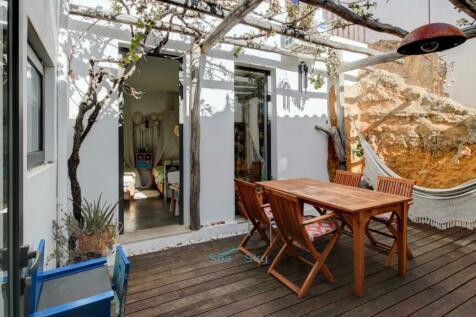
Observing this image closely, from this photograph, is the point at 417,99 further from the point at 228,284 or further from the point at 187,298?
the point at 187,298

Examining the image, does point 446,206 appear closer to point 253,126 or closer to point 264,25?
point 253,126

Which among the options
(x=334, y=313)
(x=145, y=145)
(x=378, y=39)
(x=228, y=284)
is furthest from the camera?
(x=145, y=145)

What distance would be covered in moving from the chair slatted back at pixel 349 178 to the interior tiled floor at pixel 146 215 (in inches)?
91.2

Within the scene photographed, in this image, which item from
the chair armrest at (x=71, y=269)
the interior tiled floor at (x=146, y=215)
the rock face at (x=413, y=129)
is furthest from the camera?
the rock face at (x=413, y=129)

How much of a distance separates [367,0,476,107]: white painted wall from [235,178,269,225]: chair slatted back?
12.0 feet

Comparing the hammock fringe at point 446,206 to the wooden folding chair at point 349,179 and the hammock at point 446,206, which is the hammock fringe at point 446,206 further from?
the wooden folding chair at point 349,179

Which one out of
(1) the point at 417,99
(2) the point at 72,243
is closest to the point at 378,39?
(1) the point at 417,99

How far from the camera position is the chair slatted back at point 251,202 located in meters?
2.63

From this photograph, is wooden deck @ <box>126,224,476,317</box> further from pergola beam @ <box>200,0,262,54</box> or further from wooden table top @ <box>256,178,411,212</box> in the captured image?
pergola beam @ <box>200,0,262,54</box>

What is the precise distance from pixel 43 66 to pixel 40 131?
0.52 metres

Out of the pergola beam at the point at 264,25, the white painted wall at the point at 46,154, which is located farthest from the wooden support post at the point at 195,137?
the white painted wall at the point at 46,154

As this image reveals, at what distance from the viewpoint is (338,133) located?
A: 4.66 meters

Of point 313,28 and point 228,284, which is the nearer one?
point 228,284

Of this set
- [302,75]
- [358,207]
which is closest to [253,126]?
[302,75]
